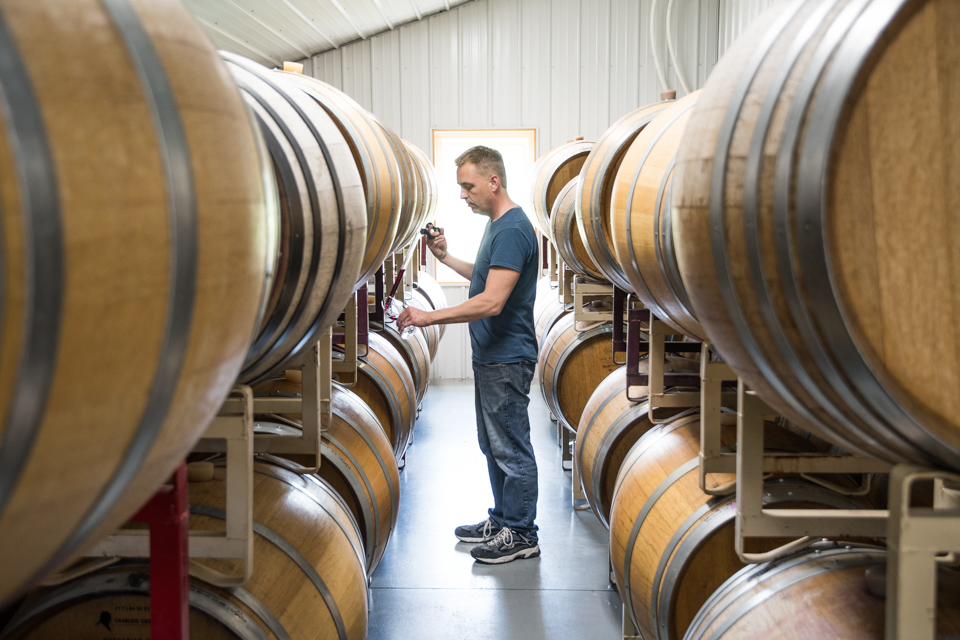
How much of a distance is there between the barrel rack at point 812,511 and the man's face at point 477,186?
152cm

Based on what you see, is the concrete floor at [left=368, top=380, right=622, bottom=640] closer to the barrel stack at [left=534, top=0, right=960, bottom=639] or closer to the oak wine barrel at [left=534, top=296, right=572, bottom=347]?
the oak wine barrel at [left=534, top=296, right=572, bottom=347]

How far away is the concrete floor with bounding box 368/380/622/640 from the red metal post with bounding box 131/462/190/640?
2.33 meters

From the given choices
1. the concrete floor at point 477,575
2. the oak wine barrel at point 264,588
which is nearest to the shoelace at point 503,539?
the concrete floor at point 477,575

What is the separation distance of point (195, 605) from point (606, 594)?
277 cm

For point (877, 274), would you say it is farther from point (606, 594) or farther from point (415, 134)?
point (415, 134)

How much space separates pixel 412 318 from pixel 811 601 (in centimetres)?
282

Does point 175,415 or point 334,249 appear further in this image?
point 334,249

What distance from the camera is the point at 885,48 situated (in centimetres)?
88

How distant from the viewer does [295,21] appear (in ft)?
24.8

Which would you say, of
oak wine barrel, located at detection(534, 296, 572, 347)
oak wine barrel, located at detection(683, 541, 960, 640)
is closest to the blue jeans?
oak wine barrel, located at detection(534, 296, 572, 347)

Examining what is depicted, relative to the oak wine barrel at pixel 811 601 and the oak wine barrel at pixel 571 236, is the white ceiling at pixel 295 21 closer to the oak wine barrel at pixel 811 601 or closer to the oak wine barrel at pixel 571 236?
the oak wine barrel at pixel 571 236

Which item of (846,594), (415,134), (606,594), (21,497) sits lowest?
(606,594)

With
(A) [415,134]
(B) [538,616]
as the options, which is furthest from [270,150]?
(A) [415,134]

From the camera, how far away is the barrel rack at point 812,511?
107 centimetres
